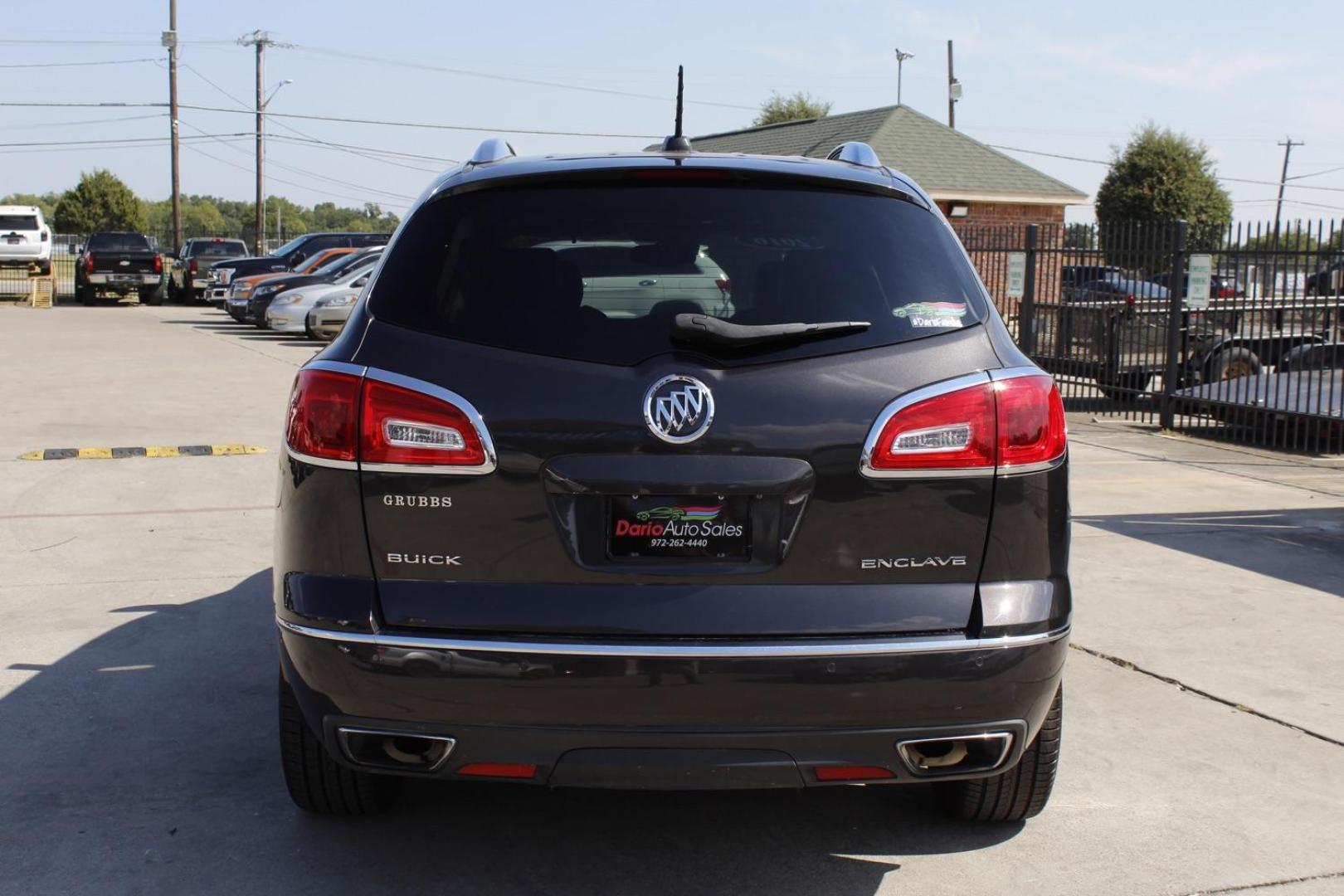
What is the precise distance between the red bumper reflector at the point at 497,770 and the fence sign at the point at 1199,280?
1207 centimetres

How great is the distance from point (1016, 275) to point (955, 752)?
14.5 meters

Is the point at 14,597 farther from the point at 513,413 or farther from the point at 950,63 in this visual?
the point at 950,63

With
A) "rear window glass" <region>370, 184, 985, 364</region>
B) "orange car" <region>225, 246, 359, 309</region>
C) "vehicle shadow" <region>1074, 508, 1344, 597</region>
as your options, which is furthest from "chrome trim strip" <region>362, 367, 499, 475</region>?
"orange car" <region>225, 246, 359, 309</region>

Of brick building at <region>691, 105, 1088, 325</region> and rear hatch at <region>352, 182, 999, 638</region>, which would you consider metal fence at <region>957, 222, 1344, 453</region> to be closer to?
rear hatch at <region>352, 182, 999, 638</region>

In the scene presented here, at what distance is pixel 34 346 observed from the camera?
22016 millimetres

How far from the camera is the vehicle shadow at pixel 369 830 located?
3598mm

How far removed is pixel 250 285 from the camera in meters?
29.1

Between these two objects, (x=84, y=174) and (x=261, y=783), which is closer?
(x=261, y=783)

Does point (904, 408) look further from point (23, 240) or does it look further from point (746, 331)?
point (23, 240)

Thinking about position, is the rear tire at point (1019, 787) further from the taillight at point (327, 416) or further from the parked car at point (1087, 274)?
the parked car at point (1087, 274)

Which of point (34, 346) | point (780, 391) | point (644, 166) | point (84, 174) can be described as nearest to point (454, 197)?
point (644, 166)

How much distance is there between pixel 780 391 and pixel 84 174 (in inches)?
3263

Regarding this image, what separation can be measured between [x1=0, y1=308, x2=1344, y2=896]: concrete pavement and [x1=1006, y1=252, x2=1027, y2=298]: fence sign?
8893 mm

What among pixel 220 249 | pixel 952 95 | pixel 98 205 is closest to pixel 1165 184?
pixel 952 95
